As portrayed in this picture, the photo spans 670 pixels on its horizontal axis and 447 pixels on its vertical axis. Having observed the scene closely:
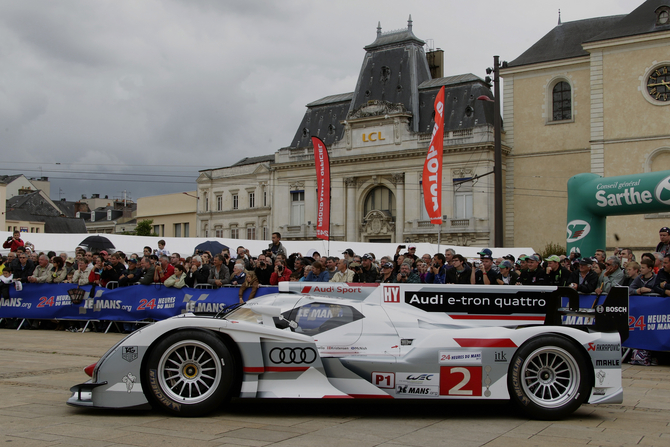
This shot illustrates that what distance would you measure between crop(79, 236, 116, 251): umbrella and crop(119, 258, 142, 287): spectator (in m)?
10.8

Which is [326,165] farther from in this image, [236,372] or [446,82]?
[446,82]

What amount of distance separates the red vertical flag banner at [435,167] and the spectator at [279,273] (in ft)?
26.6

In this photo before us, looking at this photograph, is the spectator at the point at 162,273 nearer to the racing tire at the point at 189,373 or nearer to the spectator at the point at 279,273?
the spectator at the point at 279,273

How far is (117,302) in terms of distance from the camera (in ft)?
53.7

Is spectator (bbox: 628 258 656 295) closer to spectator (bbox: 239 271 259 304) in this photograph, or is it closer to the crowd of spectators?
the crowd of spectators

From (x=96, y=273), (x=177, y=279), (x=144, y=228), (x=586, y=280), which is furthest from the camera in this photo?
(x=144, y=228)

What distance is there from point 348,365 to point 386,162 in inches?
1883

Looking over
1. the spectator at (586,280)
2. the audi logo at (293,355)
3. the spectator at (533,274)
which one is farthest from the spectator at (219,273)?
the audi logo at (293,355)

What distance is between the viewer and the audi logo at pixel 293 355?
22.8 ft

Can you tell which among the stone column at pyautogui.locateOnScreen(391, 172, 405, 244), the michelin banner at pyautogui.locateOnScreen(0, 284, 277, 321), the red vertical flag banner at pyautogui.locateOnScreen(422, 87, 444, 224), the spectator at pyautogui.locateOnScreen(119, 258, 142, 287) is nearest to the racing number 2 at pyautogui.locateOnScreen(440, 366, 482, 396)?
the michelin banner at pyautogui.locateOnScreen(0, 284, 277, 321)

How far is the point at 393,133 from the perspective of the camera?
53531 mm

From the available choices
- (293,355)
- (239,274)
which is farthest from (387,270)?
(293,355)

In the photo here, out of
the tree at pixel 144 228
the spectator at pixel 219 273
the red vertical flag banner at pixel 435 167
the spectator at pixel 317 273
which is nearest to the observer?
the spectator at pixel 317 273

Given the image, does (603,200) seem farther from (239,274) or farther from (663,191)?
(239,274)
